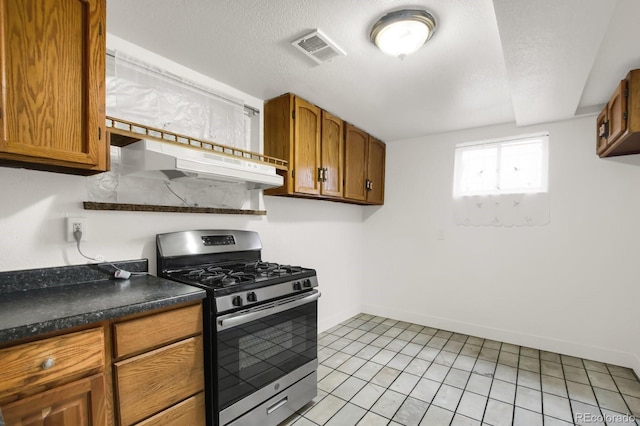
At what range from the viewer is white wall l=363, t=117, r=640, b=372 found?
8.16 feet

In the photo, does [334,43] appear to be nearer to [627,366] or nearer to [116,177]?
[116,177]

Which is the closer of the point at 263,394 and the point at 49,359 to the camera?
the point at 49,359

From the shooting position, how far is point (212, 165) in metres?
1.58

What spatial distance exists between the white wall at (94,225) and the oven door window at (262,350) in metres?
0.72

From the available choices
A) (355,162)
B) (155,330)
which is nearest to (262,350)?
(155,330)

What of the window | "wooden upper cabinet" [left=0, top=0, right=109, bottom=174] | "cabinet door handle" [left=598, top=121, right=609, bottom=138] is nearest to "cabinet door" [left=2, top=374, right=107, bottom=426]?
"wooden upper cabinet" [left=0, top=0, right=109, bottom=174]

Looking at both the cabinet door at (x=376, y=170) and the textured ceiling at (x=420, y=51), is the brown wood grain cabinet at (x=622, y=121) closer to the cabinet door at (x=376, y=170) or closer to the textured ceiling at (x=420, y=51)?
the textured ceiling at (x=420, y=51)

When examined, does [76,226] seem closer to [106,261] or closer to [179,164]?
[106,261]

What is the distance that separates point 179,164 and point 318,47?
1011 mm

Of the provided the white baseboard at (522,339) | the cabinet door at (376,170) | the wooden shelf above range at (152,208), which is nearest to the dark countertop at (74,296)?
the wooden shelf above range at (152,208)

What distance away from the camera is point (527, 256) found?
2854mm

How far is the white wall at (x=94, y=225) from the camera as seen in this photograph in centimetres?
132

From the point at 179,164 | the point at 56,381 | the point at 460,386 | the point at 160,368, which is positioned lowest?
the point at 460,386

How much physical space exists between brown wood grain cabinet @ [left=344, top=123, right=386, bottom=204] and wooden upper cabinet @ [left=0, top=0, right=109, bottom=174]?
6.83 feet
